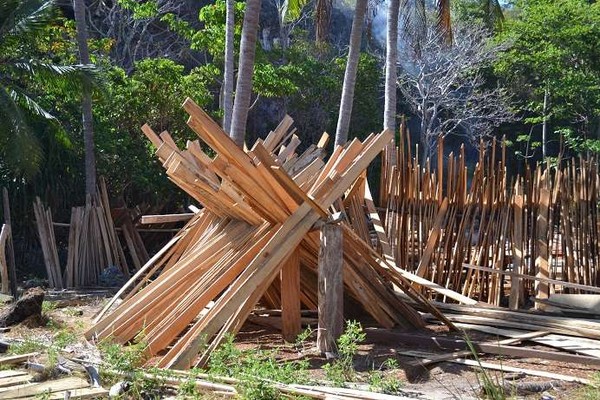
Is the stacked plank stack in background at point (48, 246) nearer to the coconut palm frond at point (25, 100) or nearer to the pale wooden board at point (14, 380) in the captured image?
the coconut palm frond at point (25, 100)

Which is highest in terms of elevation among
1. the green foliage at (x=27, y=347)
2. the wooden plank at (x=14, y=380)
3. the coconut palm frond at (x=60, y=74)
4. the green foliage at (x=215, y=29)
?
the green foliage at (x=215, y=29)

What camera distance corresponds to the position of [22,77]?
50.9 ft

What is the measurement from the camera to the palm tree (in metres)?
14.5

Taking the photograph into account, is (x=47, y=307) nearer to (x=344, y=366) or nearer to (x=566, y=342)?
(x=344, y=366)

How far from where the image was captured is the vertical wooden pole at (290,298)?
7.44 metres

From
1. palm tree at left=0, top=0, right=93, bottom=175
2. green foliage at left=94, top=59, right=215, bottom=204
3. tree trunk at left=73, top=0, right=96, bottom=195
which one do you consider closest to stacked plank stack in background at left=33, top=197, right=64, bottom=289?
palm tree at left=0, top=0, right=93, bottom=175

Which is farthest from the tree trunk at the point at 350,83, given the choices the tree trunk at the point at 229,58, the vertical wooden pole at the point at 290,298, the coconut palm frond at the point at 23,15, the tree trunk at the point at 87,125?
the vertical wooden pole at the point at 290,298

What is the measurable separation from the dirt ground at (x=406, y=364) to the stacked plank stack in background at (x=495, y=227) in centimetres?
172

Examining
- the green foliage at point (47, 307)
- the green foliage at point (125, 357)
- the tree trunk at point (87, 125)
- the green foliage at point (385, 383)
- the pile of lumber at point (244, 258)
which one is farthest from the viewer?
the tree trunk at point (87, 125)

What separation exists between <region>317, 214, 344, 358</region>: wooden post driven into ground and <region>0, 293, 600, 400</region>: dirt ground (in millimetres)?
174

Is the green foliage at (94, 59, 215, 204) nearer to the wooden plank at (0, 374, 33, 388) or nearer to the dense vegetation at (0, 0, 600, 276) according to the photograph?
the dense vegetation at (0, 0, 600, 276)

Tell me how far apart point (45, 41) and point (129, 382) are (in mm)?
13533

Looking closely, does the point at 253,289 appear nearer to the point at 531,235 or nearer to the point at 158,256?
the point at 158,256

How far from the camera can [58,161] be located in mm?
16781
